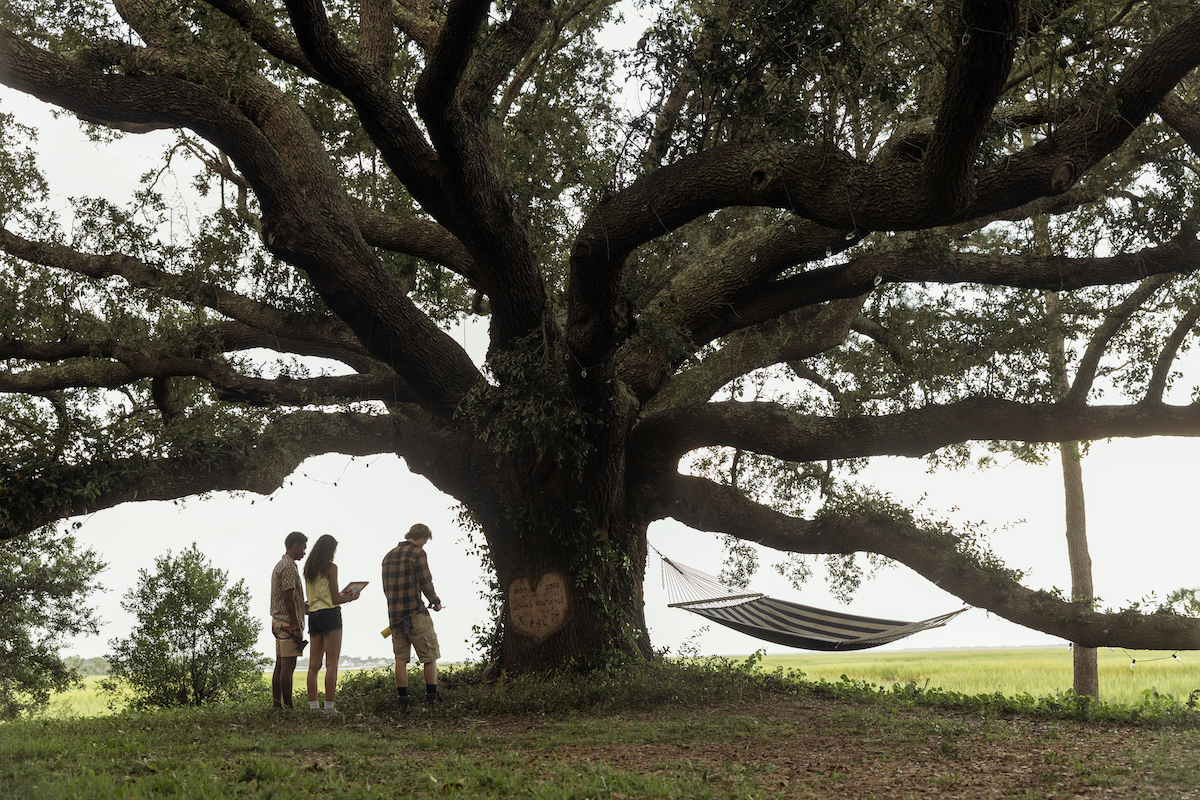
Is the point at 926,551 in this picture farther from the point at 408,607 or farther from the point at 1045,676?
the point at 1045,676

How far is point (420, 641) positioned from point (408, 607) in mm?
289

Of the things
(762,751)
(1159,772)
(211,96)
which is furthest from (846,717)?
(211,96)

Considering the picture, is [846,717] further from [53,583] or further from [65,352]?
[53,583]

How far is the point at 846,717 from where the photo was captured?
6617mm

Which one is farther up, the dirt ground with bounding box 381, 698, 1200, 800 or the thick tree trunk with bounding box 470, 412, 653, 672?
the thick tree trunk with bounding box 470, 412, 653, 672

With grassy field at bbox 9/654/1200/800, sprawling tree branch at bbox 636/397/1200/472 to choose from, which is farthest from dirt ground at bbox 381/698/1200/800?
sprawling tree branch at bbox 636/397/1200/472

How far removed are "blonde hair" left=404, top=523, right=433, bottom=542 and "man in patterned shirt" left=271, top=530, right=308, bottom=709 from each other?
0.85m

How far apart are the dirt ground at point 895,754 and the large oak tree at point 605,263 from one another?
7.21ft

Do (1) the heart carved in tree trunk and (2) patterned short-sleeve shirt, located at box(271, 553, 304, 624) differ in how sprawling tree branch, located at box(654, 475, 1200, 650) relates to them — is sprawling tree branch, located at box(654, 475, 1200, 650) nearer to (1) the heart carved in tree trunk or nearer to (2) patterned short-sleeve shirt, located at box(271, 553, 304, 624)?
(1) the heart carved in tree trunk

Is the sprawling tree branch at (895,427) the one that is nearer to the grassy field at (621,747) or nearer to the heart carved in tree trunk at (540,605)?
the heart carved in tree trunk at (540,605)

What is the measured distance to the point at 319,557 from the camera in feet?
22.4

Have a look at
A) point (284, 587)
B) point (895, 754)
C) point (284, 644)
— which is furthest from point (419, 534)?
point (895, 754)

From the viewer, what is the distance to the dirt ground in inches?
171

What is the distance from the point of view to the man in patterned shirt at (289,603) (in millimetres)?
6883
